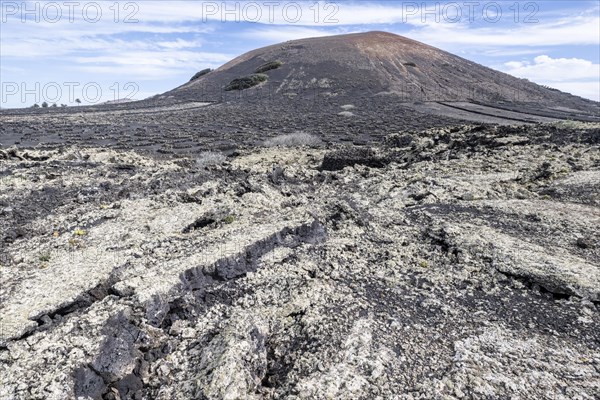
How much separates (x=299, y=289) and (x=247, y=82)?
64.9 meters

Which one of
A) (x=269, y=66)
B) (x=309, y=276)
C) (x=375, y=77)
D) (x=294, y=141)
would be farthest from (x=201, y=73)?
(x=309, y=276)

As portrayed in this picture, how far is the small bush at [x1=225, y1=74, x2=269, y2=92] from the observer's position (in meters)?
68.9

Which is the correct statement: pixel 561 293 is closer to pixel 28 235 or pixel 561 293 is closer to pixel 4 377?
pixel 4 377

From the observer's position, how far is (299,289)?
847cm

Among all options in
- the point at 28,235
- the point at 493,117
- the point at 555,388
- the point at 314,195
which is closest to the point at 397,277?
the point at 555,388

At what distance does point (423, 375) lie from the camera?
623cm

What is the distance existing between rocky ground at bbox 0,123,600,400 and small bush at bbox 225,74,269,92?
55.6m

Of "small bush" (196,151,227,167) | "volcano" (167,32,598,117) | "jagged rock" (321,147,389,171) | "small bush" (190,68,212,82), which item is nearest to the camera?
"jagged rock" (321,147,389,171)

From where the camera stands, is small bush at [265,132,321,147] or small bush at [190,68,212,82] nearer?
small bush at [265,132,321,147]

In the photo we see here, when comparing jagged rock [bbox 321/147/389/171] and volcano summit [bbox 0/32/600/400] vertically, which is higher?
jagged rock [bbox 321/147/389/171]

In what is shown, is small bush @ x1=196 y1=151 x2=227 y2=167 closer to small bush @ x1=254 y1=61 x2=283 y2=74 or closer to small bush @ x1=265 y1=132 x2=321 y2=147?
small bush @ x1=265 y1=132 x2=321 y2=147

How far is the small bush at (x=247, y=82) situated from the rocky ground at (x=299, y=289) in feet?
183

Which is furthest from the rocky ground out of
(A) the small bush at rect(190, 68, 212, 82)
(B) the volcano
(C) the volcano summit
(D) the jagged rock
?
(A) the small bush at rect(190, 68, 212, 82)

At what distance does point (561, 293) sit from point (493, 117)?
3978cm
